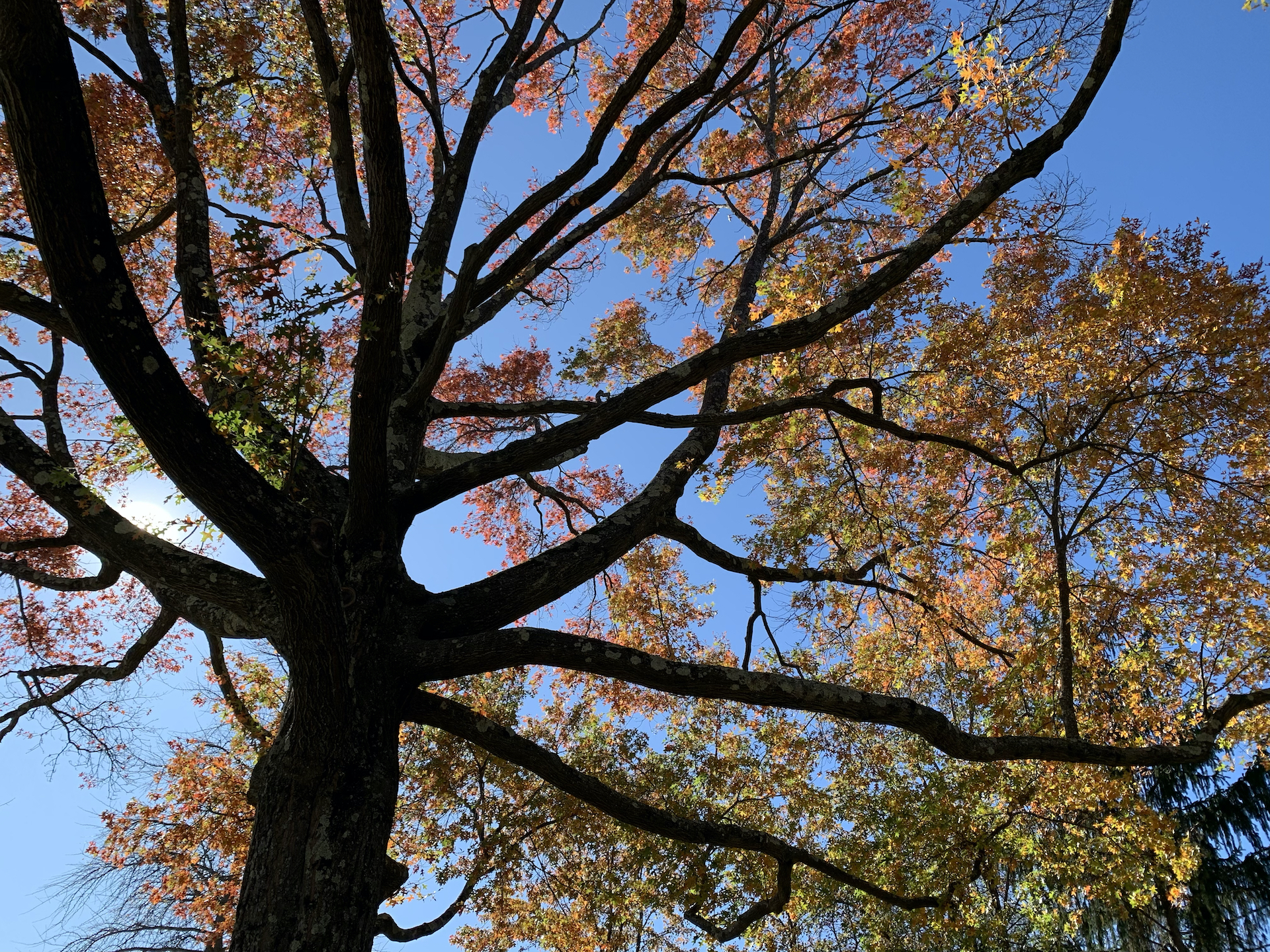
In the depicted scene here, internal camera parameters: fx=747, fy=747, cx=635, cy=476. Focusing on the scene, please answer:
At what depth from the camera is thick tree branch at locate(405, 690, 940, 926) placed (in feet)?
14.7

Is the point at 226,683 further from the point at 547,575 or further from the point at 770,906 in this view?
the point at 770,906

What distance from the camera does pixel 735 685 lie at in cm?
443

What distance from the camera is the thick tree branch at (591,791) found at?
449 centimetres

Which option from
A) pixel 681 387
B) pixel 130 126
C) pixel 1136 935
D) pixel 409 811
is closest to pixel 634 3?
pixel 130 126

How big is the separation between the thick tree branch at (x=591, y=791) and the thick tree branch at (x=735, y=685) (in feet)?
0.78

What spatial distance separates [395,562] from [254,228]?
225 cm

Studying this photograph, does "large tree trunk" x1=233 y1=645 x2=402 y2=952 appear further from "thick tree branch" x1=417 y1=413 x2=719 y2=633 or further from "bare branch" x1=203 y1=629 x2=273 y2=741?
"bare branch" x1=203 y1=629 x2=273 y2=741

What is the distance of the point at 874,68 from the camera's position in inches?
377

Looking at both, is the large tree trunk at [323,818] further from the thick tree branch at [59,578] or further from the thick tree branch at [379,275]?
the thick tree branch at [59,578]

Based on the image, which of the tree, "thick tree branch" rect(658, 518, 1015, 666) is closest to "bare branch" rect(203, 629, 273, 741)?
the tree

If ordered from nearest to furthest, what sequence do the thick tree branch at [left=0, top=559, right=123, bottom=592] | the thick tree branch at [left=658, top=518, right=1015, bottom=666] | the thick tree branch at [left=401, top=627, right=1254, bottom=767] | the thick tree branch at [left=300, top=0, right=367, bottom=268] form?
the thick tree branch at [left=401, top=627, right=1254, bottom=767] < the thick tree branch at [left=300, top=0, right=367, bottom=268] < the thick tree branch at [left=0, top=559, right=123, bottom=592] < the thick tree branch at [left=658, top=518, right=1015, bottom=666]

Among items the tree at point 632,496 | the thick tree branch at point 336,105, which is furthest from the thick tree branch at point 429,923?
the thick tree branch at point 336,105

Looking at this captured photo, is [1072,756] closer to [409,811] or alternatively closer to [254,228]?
[254,228]

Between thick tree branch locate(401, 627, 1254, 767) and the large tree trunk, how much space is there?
18.2 inches
